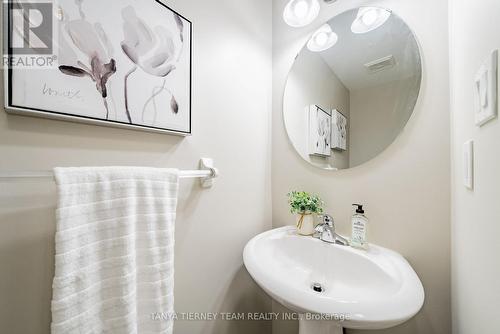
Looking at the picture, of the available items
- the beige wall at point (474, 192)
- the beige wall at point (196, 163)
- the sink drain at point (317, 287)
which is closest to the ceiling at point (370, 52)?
the beige wall at point (474, 192)

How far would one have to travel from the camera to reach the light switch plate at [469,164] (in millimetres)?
520

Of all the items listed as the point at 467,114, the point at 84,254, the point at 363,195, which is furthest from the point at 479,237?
the point at 84,254

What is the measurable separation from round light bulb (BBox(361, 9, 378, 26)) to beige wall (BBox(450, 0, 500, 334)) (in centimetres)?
26

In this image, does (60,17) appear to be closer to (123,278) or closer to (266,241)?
(123,278)

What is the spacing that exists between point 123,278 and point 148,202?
20 centimetres

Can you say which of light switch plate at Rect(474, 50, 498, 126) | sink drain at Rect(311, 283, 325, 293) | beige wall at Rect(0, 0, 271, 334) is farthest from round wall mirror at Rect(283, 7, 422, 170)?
sink drain at Rect(311, 283, 325, 293)

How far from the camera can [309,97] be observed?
1.08 metres

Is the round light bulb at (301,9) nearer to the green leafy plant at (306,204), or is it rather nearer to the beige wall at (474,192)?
the beige wall at (474,192)

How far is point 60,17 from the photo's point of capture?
51 centimetres

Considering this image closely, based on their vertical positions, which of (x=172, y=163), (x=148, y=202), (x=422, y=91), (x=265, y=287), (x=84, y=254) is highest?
(x=422, y=91)

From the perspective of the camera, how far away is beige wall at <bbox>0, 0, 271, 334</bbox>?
19.0 inches

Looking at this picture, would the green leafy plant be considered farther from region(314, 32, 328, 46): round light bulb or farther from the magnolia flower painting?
region(314, 32, 328, 46): round light bulb

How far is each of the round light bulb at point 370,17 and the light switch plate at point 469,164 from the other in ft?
2.25

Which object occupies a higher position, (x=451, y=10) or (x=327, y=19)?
(x=327, y=19)
